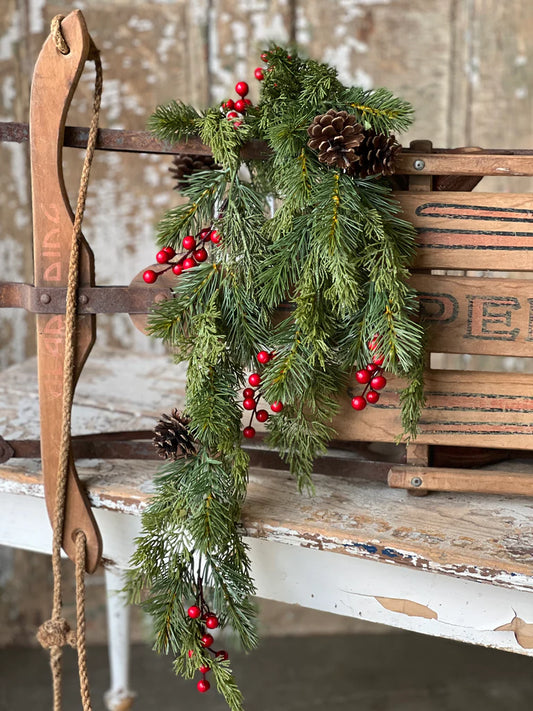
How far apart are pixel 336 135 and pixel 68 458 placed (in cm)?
38

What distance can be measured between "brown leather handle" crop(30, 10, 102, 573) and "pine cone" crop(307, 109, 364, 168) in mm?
214

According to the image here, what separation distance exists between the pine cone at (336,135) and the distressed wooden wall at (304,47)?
3.18 ft

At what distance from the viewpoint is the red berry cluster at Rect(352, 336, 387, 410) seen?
2.11 feet

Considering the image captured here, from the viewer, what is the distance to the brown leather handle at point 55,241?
658 mm

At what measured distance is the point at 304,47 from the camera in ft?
4.92

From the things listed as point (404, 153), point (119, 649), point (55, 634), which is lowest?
point (119, 649)

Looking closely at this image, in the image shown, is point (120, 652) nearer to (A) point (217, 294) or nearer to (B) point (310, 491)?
(B) point (310, 491)

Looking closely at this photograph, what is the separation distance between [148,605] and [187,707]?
3.17ft

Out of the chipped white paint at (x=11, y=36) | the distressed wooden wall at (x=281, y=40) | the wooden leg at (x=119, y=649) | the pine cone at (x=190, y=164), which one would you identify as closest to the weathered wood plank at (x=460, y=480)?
the pine cone at (x=190, y=164)

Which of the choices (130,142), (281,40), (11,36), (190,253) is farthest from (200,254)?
(11,36)

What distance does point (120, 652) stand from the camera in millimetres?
1195

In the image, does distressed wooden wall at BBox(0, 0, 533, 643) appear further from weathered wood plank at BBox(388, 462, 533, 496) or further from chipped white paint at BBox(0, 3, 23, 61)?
weathered wood plank at BBox(388, 462, 533, 496)

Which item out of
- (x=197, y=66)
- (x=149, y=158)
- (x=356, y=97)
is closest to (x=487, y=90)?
(x=197, y=66)

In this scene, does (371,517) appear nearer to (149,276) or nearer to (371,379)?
(371,379)
